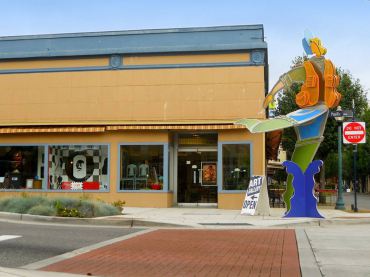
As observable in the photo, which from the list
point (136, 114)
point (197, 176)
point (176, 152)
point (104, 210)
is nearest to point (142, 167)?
point (176, 152)

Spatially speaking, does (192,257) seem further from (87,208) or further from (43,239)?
(87,208)

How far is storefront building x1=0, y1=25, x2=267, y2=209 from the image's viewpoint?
2178cm

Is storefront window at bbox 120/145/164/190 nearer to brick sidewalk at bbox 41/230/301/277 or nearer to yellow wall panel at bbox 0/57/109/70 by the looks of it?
yellow wall panel at bbox 0/57/109/70

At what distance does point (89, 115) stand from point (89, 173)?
8.34ft

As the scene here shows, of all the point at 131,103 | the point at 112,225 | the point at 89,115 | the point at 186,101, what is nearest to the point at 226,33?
the point at 186,101

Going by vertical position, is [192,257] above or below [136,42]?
below

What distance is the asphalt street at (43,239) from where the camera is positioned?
28.8 ft

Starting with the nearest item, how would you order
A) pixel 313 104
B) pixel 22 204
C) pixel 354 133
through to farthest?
pixel 22 204 < pixel 313 104 < pixel 354 133

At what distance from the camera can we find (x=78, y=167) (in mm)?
23062

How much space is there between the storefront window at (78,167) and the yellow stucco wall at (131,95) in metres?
1.25

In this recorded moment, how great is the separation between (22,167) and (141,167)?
18.1ft

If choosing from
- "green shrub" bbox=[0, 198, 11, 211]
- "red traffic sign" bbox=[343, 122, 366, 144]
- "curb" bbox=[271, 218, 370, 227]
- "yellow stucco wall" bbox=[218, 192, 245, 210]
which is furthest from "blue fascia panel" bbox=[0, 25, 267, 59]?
"curb" bbox=[271, 218, 370, 227]

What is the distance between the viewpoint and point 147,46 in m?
22.7

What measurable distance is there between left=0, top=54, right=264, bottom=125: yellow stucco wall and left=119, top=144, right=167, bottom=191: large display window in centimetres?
134
